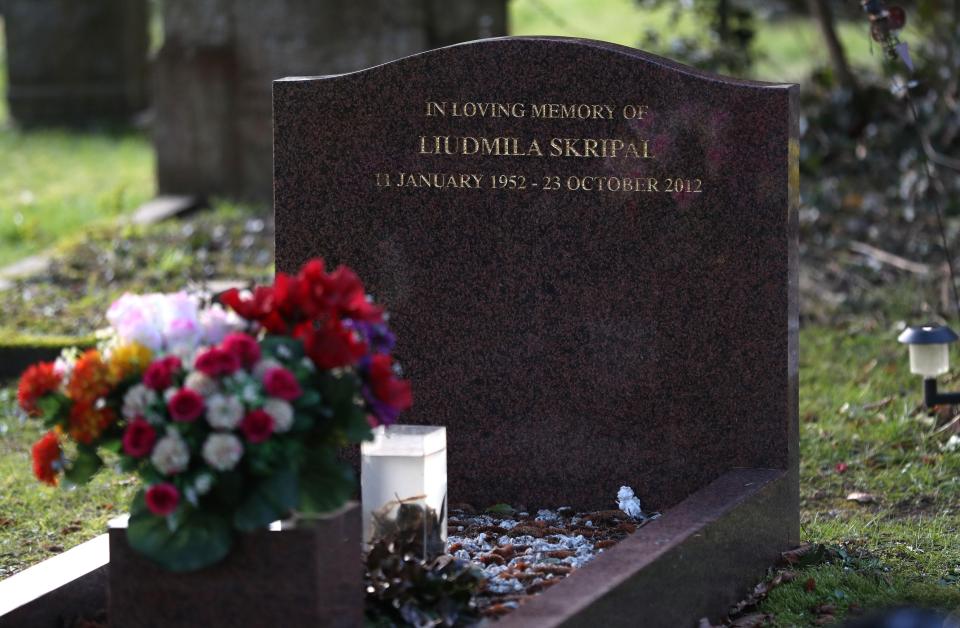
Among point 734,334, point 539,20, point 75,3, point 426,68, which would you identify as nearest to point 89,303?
point 426,68

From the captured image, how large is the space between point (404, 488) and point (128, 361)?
110 cm

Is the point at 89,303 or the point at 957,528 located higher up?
the point at 89,303

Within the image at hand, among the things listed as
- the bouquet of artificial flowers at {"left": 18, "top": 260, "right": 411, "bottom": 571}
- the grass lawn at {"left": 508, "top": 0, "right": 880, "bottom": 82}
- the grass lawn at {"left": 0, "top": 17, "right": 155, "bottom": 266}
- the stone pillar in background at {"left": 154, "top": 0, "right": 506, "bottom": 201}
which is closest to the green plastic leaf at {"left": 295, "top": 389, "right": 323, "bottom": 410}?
the bouquet of artificial flowers at {"left": 18, "top": 260, "right": 411, "bottom": 571}

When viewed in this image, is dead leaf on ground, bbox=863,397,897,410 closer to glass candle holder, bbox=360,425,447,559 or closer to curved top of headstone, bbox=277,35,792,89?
curved top of headstone, bbox=277,35,792,89

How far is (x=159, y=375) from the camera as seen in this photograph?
3283mm

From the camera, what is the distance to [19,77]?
14766mm

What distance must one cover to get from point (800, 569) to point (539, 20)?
49.7ft

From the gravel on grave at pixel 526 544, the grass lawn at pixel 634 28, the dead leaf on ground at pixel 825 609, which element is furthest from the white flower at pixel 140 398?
the grass lawn at pixel 634 28

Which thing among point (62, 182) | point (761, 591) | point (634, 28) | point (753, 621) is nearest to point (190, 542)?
point (753, 621)

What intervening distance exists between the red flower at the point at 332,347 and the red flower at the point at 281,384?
0.39 ft

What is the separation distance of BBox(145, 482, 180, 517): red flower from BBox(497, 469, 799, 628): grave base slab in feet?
2.71

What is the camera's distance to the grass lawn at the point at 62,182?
10547 mm

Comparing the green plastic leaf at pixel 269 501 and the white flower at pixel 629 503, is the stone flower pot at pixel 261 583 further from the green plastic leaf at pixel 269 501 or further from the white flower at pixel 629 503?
the white flower at pixel 629 503

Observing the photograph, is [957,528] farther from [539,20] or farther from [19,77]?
[539,20]
